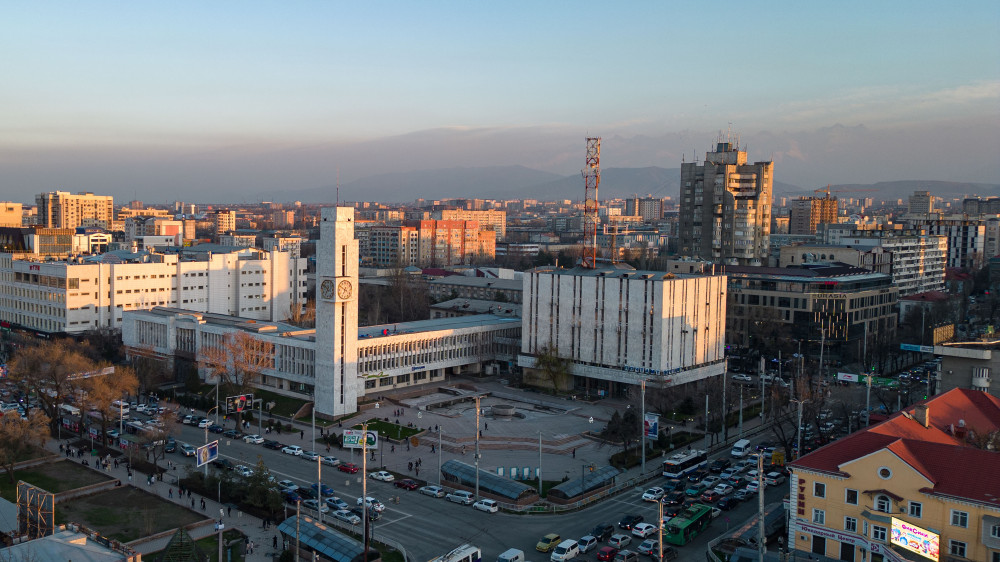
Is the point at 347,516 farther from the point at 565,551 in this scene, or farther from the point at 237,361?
the point at 237,361

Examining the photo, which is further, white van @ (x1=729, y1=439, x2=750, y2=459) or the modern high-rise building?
the modern high-rise building

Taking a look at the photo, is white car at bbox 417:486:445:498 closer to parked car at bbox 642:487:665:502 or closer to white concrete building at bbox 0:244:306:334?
parked car at bbox 642:487:665:502

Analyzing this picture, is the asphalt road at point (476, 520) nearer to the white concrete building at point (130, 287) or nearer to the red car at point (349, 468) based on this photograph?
the red car at point (349, 468)

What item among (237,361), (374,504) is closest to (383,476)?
(374,504)

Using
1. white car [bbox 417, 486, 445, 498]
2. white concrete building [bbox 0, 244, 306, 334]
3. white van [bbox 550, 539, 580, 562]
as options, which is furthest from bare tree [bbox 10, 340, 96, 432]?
white van [bbox 550, 539, 580, 562]

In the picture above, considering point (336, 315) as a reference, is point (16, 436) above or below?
below

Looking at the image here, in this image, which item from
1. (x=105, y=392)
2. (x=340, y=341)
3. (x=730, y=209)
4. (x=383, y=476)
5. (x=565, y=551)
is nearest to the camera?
(x=565, y=551)
